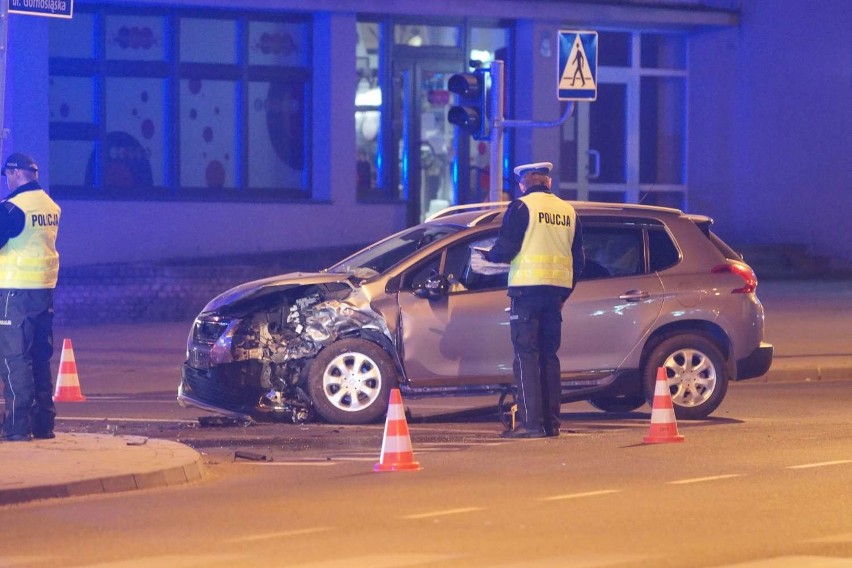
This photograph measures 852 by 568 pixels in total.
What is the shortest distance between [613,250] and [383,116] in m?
13.4

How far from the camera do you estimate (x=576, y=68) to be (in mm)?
16109

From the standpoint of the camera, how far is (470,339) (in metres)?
12.1

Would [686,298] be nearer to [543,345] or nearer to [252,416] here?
[543,345]

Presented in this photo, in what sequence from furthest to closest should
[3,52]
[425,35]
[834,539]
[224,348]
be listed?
[425,35], [224,348], [3,52], [834,539]

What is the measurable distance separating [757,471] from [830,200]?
63.3ft

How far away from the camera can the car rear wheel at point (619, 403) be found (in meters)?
13.3

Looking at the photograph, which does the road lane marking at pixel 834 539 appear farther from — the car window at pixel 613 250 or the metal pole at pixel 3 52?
the metal pole at pixel 3 52

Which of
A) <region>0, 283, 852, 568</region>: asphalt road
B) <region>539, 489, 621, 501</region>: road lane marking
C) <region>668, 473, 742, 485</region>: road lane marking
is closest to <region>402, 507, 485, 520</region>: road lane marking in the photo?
<region>0, 283, 852, 568</region>: asphalt road

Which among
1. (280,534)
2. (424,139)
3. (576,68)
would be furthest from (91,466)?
(424,139)

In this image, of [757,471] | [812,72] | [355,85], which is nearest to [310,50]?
[355,85]

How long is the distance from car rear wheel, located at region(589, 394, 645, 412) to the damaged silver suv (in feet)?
1.77

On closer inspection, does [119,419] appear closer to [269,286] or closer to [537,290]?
[269,286]

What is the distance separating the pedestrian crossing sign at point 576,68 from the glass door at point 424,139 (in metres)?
9.88

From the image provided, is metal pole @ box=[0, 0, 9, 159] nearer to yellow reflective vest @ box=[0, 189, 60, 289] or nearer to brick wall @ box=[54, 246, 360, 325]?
yellow reflective vest @ box=[0, 189, 60, 289]
